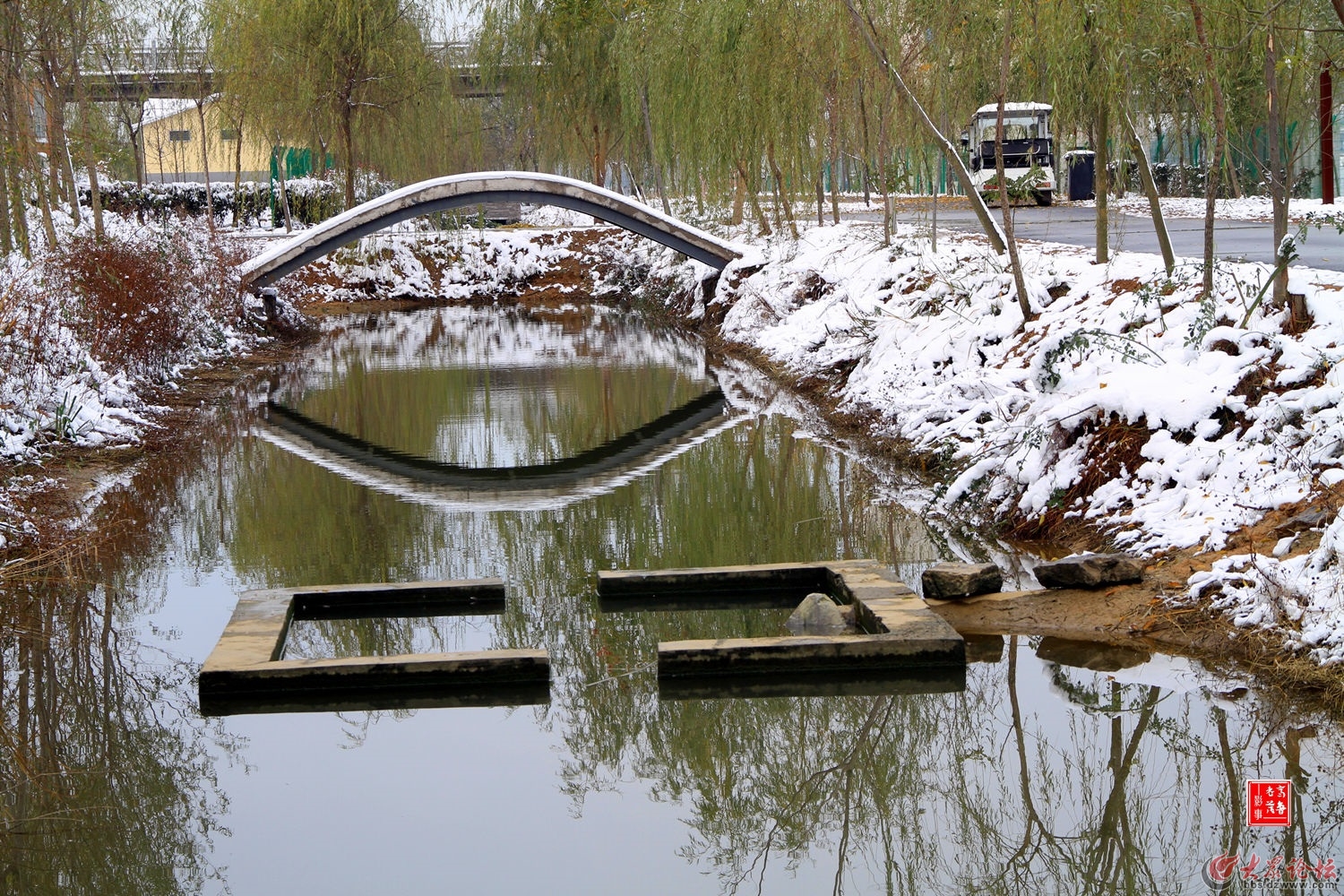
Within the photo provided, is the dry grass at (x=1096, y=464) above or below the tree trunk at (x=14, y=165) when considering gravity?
below

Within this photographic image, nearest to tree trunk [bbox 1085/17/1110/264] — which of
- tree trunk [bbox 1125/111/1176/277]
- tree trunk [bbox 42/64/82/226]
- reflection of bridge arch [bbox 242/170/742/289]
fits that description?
tree trunk [bbox 1125/111/1176/277]

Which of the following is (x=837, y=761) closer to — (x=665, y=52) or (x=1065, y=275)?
(x=1065, y=275)

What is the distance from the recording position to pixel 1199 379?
317 inches

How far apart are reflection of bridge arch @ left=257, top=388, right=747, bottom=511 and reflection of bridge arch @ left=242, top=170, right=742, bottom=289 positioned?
27.2 feet

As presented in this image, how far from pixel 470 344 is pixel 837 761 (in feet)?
56.7

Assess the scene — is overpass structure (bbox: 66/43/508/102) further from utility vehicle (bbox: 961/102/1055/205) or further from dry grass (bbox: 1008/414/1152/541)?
dry grass (bbox: 1008/414/1152/541)

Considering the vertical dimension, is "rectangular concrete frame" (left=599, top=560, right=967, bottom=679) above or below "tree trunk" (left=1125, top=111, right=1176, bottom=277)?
below

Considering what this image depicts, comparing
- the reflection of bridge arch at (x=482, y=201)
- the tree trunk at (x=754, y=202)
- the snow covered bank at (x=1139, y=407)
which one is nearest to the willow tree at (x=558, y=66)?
the reflection of bridge arch at (x=482, y=201)

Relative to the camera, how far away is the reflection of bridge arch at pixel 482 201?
882 inches

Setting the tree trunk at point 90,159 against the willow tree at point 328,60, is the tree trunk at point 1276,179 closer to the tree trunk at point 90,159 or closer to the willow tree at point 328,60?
the tree trunk at point 90,159

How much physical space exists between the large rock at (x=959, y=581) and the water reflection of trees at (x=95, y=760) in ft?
11.6

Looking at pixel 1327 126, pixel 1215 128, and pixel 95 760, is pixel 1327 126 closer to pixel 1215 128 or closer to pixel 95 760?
pixel 1215 128

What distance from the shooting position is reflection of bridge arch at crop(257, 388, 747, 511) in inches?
418

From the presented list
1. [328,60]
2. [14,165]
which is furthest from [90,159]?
[328,60]
